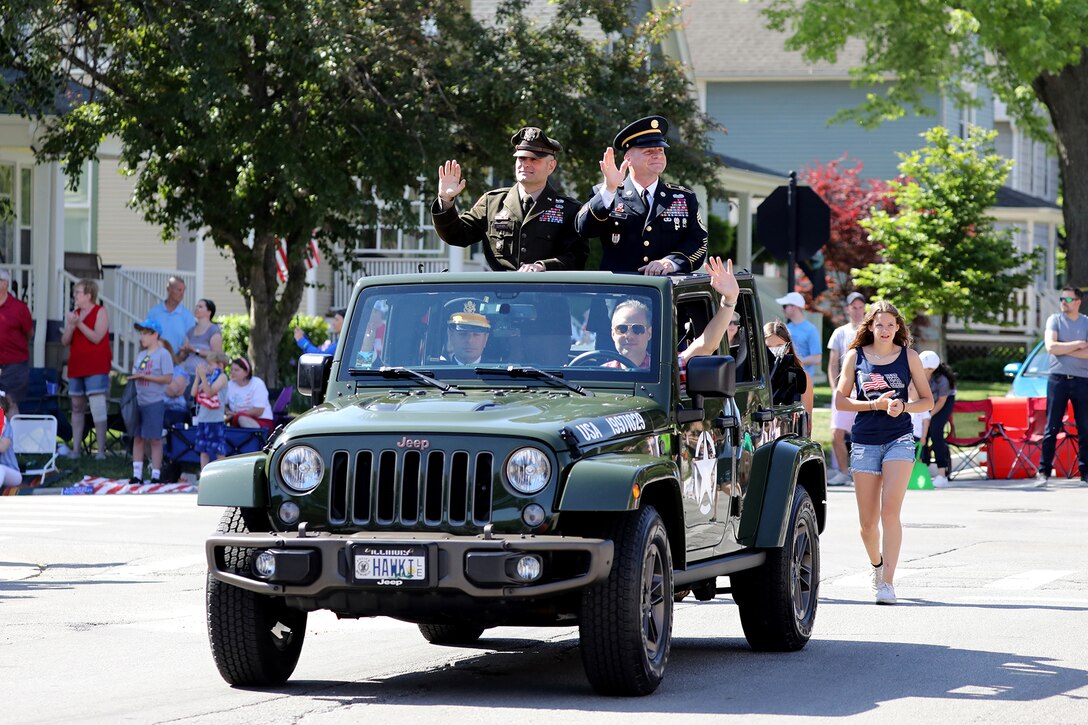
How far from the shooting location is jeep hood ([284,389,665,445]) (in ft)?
25.2

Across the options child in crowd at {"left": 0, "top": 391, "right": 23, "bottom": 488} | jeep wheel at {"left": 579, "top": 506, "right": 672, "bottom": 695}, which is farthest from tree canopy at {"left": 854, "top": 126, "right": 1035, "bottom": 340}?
jeep wheel at {"left": 579, "top": 506, "right": 672, "bottom": 695}

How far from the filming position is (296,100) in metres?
21.7

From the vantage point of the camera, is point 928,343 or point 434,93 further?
point 928,343

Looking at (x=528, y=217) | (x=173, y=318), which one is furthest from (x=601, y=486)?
(x=173, y=318)

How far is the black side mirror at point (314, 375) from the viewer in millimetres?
8844

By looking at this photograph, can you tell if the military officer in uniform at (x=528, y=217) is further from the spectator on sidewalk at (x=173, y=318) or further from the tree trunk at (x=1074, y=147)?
the tree trunk at (x=1074, y=147)

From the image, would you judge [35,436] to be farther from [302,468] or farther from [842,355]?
[302,468]

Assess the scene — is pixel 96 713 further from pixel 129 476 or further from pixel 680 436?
pixel 129 476

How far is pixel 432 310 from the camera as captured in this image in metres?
8.88

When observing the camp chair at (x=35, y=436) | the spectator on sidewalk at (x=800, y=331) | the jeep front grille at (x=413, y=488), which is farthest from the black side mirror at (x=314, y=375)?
the spectator on sidewalk at (x=800, y=331)

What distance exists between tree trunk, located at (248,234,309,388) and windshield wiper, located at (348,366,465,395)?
15.3m

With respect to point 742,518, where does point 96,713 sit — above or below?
below

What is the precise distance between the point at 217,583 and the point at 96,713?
0.74 m

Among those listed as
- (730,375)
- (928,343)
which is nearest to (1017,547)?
(730,375)
